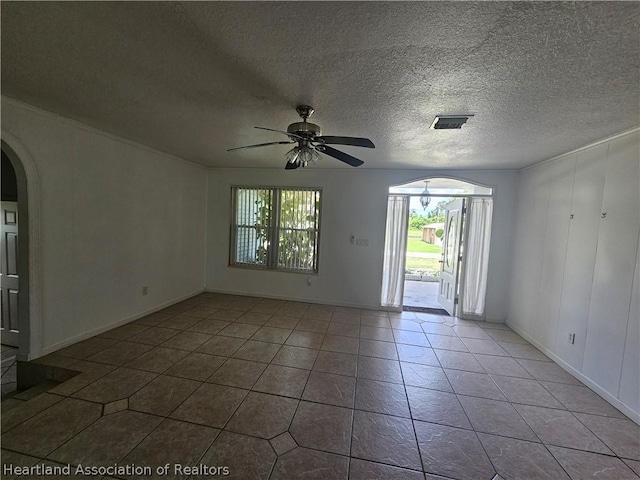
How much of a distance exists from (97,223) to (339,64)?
Result: 10.5 feet

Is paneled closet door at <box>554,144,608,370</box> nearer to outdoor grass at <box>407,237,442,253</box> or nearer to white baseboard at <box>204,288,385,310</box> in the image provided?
white baseboard at <box>204,288,385,310</box>

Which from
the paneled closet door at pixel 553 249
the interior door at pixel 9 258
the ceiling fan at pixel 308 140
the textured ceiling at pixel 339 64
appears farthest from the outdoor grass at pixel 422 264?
the interior door at pixel 9 258

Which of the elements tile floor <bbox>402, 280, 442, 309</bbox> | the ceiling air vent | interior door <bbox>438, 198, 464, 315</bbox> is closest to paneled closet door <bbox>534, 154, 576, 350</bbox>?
interior door <bbox>438, 198, 464, 315</bbox>

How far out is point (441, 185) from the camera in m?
6.24

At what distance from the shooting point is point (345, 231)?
4.71 metres

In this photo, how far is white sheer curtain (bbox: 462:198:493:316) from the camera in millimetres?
4297

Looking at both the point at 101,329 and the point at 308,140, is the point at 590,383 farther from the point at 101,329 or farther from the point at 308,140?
the point at 101,329

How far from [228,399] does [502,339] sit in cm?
357

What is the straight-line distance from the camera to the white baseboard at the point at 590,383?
7.07 ft

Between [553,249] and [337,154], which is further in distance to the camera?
[553,249]

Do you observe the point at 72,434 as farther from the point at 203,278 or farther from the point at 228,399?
the point at 203,278

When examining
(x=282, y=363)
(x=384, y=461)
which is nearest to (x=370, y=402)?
(x=384, y=461)

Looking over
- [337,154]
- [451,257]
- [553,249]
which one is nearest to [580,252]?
[553,249]

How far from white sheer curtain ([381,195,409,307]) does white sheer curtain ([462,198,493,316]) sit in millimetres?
1018
